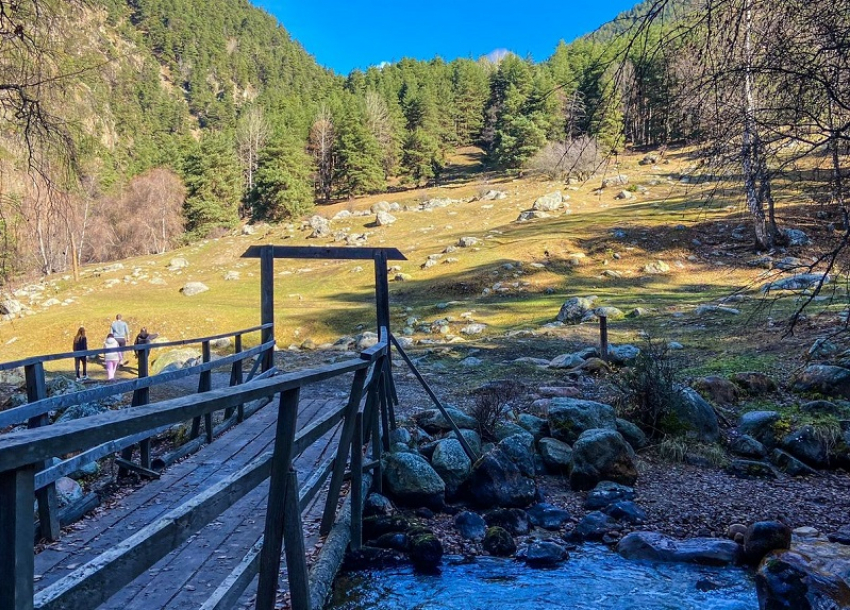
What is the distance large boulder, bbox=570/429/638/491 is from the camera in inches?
284

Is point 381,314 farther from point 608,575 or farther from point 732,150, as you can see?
point 732,150

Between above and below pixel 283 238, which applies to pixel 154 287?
below

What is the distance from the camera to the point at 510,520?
6.19 m

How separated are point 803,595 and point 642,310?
1437cm

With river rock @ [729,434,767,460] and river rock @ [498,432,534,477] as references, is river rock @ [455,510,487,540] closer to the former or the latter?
river rock @ [498,432,534,477]

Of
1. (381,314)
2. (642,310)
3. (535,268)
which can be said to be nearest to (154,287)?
(535,268)

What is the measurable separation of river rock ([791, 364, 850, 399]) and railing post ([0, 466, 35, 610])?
33.1 ft

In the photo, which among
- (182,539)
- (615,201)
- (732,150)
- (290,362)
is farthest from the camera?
(615,201)

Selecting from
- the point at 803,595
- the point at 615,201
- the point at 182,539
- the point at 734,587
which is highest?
the point at 615,201

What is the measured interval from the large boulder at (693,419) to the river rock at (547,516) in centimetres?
264

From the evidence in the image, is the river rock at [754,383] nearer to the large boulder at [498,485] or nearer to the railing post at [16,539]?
the large boulder at [498,485]

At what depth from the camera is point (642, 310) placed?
59.1 ft

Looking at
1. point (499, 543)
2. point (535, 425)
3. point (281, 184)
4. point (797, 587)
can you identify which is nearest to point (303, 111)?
point (281, 184)

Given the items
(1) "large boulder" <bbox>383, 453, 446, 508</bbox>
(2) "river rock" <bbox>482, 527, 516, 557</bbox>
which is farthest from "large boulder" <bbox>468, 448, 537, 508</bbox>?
(2) "river rock" <bbox>482, 527, 516, 557</bbox>
